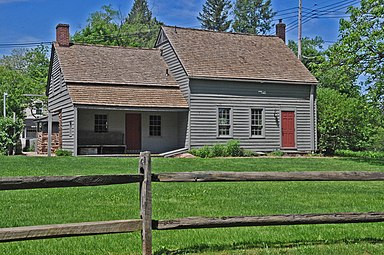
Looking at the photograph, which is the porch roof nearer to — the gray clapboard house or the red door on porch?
the gray clapboard house

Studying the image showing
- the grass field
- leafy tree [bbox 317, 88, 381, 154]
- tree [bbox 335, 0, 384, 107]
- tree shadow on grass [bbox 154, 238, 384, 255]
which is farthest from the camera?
leafy tree [bbox 317, 88, 381, 154]

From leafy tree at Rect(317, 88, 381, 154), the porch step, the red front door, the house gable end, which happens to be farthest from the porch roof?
leafy tree at Rect(317, 88, 381, 154)

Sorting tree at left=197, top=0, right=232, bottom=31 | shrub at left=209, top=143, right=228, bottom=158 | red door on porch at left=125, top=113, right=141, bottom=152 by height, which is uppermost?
tree at left=197, top=0, right=232, bottom=31

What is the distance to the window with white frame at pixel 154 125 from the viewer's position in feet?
92.2

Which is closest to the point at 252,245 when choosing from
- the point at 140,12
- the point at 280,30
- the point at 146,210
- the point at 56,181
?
the point at 146,210

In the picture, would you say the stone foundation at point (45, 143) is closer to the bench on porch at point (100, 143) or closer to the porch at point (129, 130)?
the bench on porch at point (100, 143)

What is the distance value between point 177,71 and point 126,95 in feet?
10.5

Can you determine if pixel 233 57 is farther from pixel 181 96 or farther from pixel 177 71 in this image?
pixel 181 96

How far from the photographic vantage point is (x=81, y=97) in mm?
25219

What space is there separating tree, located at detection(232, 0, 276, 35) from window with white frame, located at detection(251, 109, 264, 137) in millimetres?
46851

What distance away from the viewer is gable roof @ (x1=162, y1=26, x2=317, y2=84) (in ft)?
89.8

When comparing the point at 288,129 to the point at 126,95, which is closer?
the point at 126,95

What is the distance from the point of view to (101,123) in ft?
88.8

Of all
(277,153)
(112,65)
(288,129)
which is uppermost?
(112,65)
